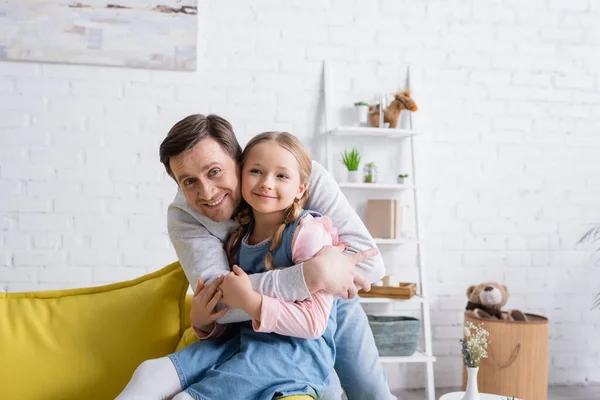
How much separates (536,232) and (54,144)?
2868mm

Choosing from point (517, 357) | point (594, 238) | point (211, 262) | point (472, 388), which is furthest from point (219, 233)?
point (594, 238)

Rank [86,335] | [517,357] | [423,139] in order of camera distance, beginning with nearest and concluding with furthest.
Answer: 1. [86,335]
2. [517,357]
3. [423,139]

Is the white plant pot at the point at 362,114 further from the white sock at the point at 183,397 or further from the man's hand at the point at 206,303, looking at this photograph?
the white sock at the point at 183,397

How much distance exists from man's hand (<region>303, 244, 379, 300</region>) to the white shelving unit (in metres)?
1.75

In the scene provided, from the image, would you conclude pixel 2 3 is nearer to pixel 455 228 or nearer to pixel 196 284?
pixel 196 284

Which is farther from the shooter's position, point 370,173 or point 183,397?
point 370,173

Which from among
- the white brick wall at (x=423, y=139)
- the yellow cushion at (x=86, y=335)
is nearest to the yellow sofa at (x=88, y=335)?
the yellow cushion at (x=86, y=335)

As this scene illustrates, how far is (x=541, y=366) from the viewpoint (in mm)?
3291

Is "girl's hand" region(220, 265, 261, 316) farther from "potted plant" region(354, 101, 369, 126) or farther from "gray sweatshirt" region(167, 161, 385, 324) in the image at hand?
"potted plant" region(354, 101, 369, 126)

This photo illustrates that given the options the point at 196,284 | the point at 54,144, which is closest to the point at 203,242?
the point at 196,284

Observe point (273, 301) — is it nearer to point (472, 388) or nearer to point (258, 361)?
point (258, 361)

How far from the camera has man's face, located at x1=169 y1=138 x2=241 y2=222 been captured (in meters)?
1.64

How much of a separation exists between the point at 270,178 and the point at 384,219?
202cm

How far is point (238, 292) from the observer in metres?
1.49
